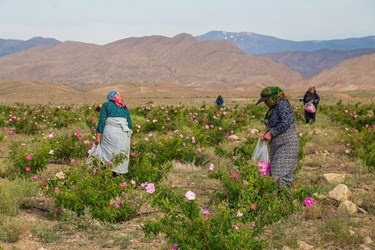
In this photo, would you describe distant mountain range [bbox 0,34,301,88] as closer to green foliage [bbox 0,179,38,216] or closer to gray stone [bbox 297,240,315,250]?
green foliage [bbox 0,179,38,216]

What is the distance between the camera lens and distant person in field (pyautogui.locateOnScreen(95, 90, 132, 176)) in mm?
6551

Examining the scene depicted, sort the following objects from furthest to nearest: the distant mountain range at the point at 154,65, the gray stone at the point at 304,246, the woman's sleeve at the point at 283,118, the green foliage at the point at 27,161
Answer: the distant mountain range at the point at 154,65 → the green foliage at the point at 27,161 → the woman's sleeve at the point at 283,118 → the gray stone at the point at 304,246

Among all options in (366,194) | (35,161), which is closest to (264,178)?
(366,194)

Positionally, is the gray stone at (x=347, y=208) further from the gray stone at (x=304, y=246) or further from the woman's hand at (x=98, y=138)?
the woman's hand at (x=98, y=138)

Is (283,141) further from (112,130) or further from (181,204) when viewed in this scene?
(181,204)

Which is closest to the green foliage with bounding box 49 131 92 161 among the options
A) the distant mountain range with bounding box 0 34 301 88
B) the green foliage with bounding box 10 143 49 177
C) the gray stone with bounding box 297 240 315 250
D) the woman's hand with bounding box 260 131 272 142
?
the green foliage with bounding box 10 143 49 177

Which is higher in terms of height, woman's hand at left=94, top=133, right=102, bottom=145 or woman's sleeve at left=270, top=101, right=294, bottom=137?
woman's sleeve at left=270, top=101, right=294, bottom=137

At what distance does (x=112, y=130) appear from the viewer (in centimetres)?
659

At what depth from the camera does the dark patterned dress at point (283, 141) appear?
5810 millimetres

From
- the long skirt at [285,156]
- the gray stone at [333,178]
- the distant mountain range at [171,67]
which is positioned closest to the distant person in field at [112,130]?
the long skirt at [285,156]

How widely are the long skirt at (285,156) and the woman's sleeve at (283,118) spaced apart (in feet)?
0.38

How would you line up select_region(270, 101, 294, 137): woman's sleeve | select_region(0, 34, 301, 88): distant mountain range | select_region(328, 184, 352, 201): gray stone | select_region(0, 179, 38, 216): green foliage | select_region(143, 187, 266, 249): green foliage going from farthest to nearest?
select_region(0, 34, 301, 88): distant mountain range → select_region(328, 184, 352, 201): gray stone → select_region(270, 101, 294, 137): woman's sleeve → select_region(0, 179, 38, 216): green foliage → select_region(143, 187, 266, 249): green foliage

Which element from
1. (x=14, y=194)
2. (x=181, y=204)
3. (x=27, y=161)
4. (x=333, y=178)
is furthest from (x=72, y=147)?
(x=181, y=204)

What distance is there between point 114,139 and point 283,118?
234 centimetres
